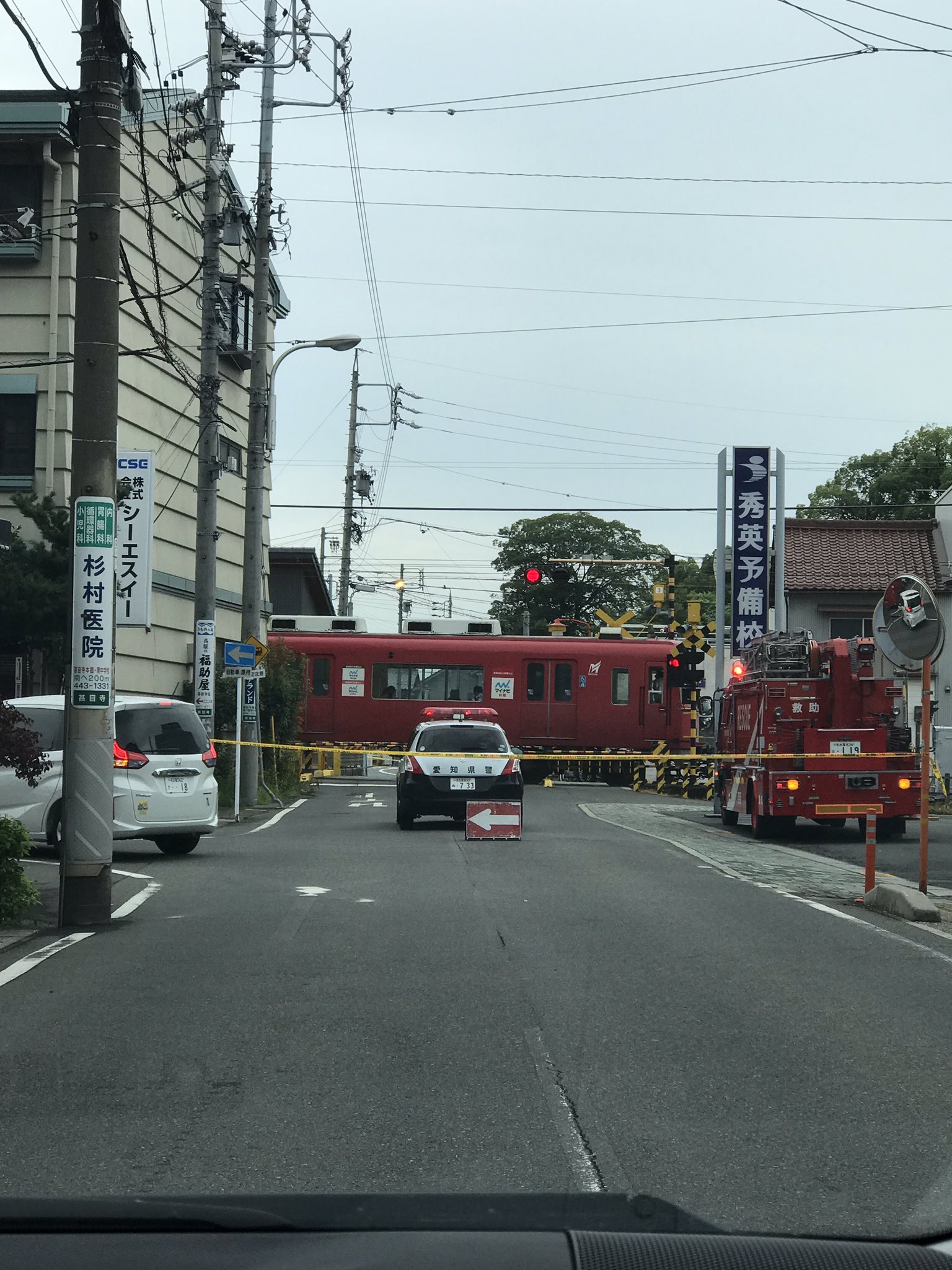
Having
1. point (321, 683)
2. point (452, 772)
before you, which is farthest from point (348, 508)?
point (452, 772)

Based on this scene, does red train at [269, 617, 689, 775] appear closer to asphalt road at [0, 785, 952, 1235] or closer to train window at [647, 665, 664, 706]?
train window at [647, 665, 664, 706]

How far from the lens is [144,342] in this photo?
28828 millimetres

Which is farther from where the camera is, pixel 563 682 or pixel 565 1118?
pixel 563 682

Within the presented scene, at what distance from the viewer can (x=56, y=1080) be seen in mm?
6297

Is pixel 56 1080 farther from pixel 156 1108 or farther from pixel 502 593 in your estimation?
pixel 502 593

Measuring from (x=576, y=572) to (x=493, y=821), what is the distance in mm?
61364

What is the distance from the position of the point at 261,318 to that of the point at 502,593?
5680 centimetres

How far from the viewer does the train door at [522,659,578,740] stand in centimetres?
3912

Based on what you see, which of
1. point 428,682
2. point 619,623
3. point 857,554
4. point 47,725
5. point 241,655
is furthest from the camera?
point 857,554

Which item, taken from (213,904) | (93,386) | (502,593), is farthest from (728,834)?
(502,593)

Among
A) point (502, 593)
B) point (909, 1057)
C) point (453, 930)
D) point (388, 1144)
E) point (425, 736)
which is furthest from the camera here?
point (502, 593)

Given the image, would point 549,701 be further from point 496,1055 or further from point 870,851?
point 496,1055

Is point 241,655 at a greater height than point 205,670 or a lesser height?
greater

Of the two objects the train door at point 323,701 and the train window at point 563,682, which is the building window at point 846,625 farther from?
the train door at point 323,701
